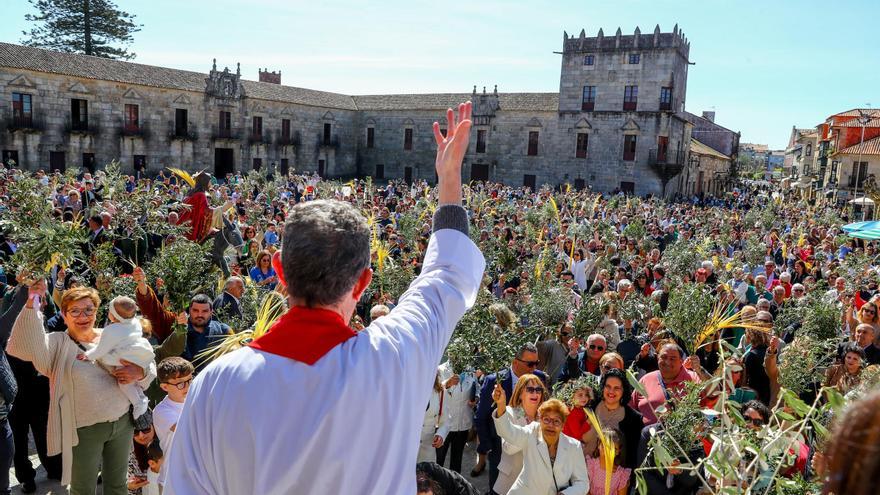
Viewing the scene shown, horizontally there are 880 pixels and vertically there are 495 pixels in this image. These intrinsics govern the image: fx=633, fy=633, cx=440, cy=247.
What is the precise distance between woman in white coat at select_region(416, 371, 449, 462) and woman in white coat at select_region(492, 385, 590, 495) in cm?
91

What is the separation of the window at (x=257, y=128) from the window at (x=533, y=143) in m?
15.2

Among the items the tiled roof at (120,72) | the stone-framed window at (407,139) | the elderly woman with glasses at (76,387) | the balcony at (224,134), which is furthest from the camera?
the stone-framed window at (407,139)

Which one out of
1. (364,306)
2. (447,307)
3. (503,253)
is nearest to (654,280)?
(503,253)

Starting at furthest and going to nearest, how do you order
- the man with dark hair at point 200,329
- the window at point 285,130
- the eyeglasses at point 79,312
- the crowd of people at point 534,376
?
the window at point 285,130
the man with dark hair at point 200,329
the eyeglasses at point 79,312
the crowd of people at point 534,376

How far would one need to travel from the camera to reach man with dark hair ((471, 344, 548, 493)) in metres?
5.04

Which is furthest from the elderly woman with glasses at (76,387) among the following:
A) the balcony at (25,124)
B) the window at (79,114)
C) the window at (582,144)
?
the window at (582,144)

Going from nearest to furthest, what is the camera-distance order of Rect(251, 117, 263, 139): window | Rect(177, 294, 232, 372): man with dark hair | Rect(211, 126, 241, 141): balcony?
Rect(177, 294, 232, 372): man with dark hair → Rect(211, 126, 241, 141): balcony → Rect(251, 117, 263, 139): window

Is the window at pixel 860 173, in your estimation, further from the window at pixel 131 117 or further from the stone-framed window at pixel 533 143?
the window at pixel 131 117

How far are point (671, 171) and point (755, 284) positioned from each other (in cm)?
2540

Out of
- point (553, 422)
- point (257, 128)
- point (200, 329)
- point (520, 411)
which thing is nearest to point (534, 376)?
→ point (520, 411)

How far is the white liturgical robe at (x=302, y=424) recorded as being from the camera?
126 centimetres

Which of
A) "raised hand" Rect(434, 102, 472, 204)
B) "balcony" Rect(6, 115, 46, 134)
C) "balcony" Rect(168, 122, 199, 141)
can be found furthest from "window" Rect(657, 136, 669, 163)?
"raised hand" Rect(434, 102, 472, 204)

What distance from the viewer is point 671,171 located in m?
33.1

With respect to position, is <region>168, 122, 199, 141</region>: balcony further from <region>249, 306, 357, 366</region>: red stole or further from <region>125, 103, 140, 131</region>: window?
<region>249, 306, 357, 366</region>: red stole
